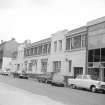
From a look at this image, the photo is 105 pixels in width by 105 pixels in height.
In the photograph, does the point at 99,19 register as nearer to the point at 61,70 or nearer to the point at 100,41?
the point at 100,41

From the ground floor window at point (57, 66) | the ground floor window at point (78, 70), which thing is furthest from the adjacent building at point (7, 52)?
the ground floor window at point (78, 70)

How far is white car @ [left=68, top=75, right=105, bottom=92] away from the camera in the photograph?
862 inches

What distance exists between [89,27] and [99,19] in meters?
2.16

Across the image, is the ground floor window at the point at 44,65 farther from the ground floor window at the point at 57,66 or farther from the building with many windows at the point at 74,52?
the ground floor window at the point at 57,66

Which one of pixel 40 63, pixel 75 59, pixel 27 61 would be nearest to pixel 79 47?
pixel 75 59

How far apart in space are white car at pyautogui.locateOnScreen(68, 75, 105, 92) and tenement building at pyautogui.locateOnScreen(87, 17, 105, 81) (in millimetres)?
4010

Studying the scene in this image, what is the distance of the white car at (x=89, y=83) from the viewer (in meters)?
21.9

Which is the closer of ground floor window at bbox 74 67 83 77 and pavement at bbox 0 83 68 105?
pavement at bbox 0 83 68 105

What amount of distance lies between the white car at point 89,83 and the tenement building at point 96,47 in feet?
13.2

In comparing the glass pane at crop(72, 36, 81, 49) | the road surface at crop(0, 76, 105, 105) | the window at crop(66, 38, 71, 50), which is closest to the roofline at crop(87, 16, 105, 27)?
the glass pane at crop(72, 36, 81, 49)

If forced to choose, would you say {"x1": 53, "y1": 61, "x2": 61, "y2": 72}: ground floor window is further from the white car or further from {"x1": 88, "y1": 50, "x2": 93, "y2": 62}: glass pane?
the white car

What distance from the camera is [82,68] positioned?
1270 inches

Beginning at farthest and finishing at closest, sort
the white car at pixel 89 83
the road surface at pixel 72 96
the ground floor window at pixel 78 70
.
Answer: the ground floor window at pixel 78 70
the white car at pixel 89 83
the road surface at pixel 72 96

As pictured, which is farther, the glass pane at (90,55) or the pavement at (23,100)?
the glass pane at (90,55)
